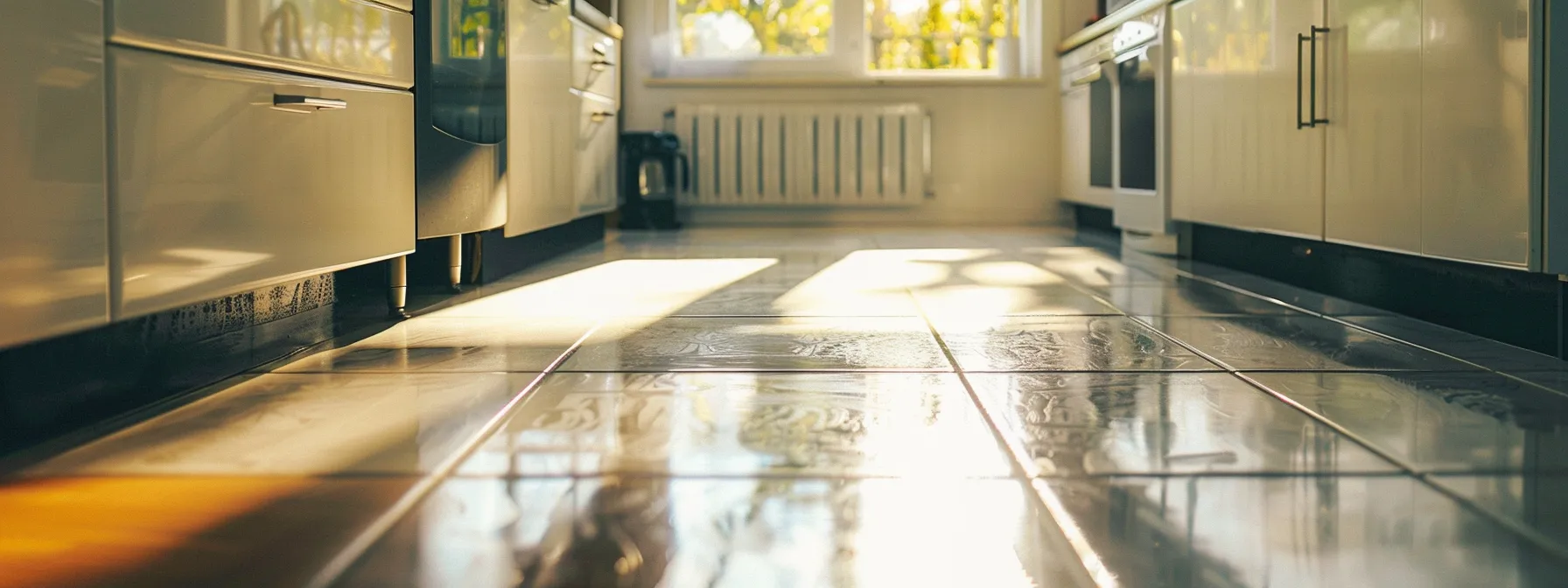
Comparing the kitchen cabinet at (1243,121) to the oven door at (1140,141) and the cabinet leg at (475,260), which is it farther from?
the cabinet leg at (475,260)

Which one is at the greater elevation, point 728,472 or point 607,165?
point 607,165

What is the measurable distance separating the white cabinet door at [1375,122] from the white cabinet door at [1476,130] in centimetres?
5

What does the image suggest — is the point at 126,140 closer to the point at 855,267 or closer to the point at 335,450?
the point at 335,450

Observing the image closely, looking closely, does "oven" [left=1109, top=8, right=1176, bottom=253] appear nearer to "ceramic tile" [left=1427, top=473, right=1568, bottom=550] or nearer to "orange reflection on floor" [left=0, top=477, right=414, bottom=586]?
"ceramic tile" [left=1427, top=473, right=1568, bottom=550]

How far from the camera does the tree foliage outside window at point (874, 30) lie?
5.73 m

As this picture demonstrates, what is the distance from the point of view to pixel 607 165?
4359 mm

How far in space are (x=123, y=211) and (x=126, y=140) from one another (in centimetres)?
7

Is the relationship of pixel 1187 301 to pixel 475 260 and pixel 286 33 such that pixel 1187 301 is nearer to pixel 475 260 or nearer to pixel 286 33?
pixel 475 260

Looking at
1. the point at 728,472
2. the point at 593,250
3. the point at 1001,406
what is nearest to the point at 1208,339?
the point at 1001,406

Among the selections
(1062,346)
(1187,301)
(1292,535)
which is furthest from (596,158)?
(1292,535)

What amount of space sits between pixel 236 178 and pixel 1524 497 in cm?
141

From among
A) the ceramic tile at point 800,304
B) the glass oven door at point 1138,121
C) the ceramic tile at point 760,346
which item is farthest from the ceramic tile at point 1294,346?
the glass oven door at point 1138,121

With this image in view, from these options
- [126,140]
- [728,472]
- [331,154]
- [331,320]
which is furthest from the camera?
[331,320]

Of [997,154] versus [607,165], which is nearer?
[607,165]
